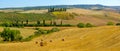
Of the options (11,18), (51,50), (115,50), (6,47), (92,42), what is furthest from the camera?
(11,18)

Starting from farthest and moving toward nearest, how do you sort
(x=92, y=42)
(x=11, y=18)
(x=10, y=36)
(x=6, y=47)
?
(x=11, y=18), (x=10, y=36), (x=6, y=47), (x=92, y=42)

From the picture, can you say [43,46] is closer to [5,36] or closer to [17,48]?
[17,48]

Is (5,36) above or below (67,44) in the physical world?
below

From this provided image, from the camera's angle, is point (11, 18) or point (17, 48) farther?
point (11, 18)

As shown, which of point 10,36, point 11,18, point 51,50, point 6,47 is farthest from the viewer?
point 11,18

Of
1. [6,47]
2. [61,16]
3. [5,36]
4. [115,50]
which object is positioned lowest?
[61,16]

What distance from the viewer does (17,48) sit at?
149ft

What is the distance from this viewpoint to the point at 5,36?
83.7m

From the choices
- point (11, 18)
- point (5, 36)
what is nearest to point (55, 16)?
point (11, 18)

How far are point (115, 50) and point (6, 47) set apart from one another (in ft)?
61.1

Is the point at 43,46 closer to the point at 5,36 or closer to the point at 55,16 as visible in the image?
the point at 5,36

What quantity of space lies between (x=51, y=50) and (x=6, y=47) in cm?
965

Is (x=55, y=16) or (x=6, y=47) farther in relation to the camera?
(x=55, y=16)

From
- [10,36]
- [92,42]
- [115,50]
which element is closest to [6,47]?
[92,42]
